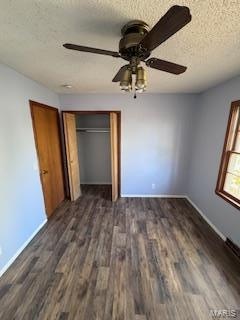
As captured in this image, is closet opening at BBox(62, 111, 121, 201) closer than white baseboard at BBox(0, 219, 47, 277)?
No

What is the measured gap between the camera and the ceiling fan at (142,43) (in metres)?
0.74

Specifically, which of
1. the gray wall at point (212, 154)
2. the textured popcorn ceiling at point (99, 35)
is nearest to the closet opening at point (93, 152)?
the textured popcorn ceiling at point (99, 35)

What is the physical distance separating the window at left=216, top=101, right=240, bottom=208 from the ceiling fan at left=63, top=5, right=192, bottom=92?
60.9 inches

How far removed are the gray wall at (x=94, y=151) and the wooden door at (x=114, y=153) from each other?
88 cm

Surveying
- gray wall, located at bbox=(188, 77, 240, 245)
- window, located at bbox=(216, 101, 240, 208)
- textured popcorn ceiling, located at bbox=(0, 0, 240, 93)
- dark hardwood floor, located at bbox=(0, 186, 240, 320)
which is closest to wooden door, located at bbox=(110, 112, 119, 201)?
dark hardwood floor, located at bbox=(0, 186, 240, 320)

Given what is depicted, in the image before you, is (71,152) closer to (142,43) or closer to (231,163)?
(142,43)

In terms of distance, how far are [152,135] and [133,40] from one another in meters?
2.52

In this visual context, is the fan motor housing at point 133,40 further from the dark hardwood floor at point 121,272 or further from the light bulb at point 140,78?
the dark hardwood floor at point 121,272

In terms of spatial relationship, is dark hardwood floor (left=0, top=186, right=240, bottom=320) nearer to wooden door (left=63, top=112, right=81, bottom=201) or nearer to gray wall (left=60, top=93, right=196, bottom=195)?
wooden door (left=63, top=112, right=81, bottom=201)

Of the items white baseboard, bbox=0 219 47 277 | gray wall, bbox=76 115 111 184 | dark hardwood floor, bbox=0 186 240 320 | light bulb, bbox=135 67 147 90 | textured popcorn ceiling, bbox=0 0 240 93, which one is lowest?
dark hardwood floor, bbox=0 186 240 320

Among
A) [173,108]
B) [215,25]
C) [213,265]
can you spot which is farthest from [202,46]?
[213,265]

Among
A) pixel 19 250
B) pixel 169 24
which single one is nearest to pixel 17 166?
pixel 19 250

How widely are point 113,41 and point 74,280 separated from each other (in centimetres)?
245

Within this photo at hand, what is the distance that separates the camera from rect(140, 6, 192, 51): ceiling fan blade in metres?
0.68
